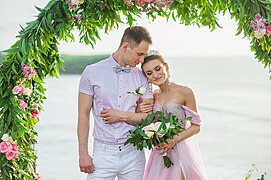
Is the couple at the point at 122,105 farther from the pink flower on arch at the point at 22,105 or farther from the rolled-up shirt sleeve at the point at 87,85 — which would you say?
the pink flower on arch at the point at 22,105

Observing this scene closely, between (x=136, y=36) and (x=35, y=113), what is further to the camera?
(x=35, y=113)

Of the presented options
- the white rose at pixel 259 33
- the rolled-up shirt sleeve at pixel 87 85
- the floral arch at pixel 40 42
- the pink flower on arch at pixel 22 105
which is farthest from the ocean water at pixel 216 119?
the white rose at pixel 259 33

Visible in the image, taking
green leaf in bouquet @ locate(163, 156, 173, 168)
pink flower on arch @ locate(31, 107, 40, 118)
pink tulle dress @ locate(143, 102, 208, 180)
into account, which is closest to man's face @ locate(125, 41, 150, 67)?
pink tulle dress @ locate(143, 102, 208, 180)

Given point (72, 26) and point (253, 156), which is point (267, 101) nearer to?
point (253, 156)

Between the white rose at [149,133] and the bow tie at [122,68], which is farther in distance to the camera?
the bow tie at [122,68]

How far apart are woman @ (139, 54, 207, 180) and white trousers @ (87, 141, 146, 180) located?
20cm

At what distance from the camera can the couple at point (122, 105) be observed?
12.9 ft

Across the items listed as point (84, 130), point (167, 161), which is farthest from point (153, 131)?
point (84, 130)

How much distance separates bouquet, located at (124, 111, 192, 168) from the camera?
385cm

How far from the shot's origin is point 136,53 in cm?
389

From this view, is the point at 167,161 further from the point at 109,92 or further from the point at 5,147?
the point at 5,147

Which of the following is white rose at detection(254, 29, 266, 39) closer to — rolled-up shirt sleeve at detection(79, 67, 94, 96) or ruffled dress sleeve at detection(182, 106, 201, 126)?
ruffled dress sleeve at detection(182, 106, 201, 126)

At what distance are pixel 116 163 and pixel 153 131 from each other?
1.07ft

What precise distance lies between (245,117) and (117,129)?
556 centimetres
